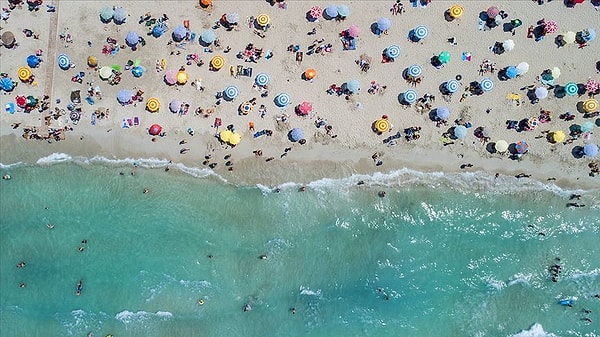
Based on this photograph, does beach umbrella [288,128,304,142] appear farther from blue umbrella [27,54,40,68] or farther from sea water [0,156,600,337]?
blue umbrella [27,54,40,68]

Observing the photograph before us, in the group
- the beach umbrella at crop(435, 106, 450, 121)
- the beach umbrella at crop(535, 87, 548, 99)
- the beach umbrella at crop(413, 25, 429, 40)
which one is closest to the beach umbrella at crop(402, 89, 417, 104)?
the beach umbrella at crop(435, 106, 450, 121)

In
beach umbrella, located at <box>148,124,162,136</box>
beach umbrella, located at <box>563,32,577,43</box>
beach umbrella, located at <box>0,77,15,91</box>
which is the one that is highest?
beach umbrella, located at <box>563,32,577,43</box>

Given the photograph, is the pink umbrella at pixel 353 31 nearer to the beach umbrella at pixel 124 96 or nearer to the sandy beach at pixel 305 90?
the sandy beach at pixel 305 90

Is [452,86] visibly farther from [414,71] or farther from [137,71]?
[137,71]

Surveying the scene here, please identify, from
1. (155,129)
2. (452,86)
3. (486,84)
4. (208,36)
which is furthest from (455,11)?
(155,129)

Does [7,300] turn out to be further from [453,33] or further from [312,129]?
[453,33]

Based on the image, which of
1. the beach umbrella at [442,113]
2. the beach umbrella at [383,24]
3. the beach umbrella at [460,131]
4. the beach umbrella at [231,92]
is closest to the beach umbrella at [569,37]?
the beach umbrella at [460,131]

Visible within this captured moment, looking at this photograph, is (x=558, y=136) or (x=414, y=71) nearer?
(x=558, y=136)
